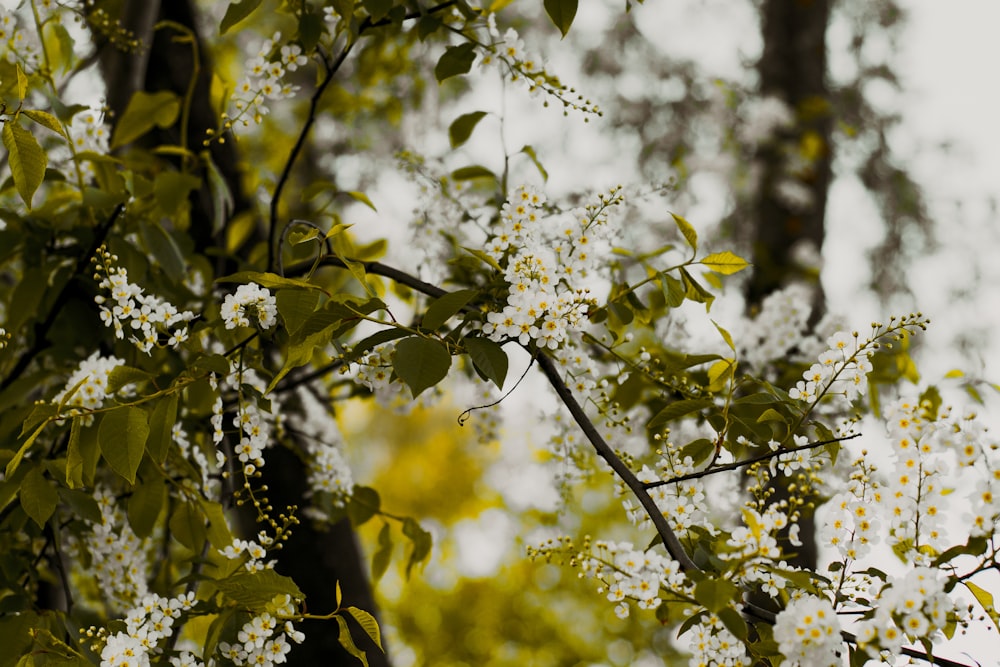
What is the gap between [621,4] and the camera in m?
5.46

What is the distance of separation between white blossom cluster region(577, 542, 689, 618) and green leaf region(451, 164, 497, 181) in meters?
0.88

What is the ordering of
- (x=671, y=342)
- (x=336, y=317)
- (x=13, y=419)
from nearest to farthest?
(x=336, y=317)
(x=13, y=419)
(x=671, y=342)

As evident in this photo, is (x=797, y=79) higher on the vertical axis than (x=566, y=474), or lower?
higher

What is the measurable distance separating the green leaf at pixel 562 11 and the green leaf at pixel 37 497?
95cm

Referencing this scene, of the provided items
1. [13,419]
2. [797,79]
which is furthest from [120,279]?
[797,79]

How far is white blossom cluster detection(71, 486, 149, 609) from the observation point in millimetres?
1606

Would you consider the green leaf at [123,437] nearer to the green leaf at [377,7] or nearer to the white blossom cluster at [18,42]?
the green leaf at [377,7]

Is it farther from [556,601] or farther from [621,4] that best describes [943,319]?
[556,601]

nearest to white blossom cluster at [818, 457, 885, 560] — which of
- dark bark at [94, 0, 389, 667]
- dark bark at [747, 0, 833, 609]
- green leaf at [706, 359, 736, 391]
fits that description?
green leaf at [706, 359, 736, 391]

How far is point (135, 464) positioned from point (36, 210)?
2.81 feet

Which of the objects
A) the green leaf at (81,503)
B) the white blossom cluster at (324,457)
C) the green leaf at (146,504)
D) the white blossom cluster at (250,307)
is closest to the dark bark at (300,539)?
the white blossom cluster at (324,457)

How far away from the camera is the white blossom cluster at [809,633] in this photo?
92 cm

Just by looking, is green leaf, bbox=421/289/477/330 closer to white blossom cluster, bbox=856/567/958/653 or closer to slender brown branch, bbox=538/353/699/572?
slender brown branch, bbox=538/353/699/572

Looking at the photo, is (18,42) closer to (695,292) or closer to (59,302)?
(59,302)
